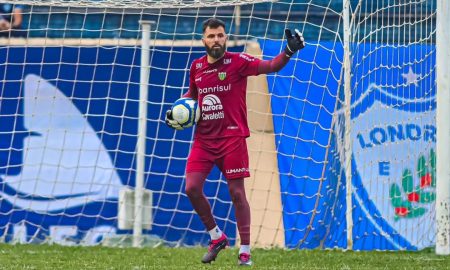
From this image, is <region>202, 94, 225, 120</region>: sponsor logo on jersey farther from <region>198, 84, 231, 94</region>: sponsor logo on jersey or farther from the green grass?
the green grass

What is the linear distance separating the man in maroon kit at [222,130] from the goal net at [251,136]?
196 cm

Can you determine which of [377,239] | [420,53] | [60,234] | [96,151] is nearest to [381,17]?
[420,53]

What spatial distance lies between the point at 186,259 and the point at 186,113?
1.34m

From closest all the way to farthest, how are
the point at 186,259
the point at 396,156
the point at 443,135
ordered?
1. the point at 186,259
2. the point at 443,135
3. the point at 396,156

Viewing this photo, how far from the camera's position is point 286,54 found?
6.80 metres

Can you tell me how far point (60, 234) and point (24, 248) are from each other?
3.84 feet

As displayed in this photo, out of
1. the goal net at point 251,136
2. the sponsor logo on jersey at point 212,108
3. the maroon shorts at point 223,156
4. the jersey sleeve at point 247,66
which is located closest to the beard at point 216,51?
the jersey sleeve at point 247,66

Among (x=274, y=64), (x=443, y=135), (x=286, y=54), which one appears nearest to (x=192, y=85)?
(x=274, y=64)

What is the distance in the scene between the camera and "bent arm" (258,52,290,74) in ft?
22.5

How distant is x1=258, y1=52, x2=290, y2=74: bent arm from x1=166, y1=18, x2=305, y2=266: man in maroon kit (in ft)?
0.03

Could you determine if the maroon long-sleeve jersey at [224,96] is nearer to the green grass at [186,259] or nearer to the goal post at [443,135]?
the green grass at [186,259]

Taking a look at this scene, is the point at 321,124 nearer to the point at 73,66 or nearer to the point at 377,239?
the point at 377,239

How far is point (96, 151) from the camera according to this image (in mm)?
10016

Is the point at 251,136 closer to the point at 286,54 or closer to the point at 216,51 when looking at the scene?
the point at 216,51
